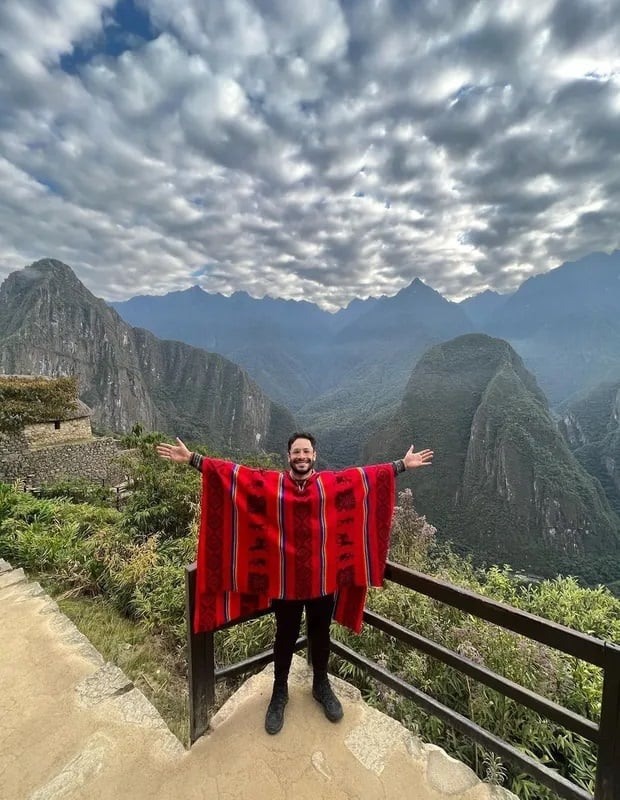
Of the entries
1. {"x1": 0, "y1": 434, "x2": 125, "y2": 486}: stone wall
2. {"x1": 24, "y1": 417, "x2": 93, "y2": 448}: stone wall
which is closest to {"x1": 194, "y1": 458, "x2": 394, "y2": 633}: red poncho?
{"x1": 0, "y1": 434, "x2": 125, "y2": 486}: stone wall

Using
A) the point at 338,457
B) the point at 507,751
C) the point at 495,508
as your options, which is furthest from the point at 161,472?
the point at 338,457

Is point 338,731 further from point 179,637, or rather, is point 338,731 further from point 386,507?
point 179,637

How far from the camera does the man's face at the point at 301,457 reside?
2.05 meters

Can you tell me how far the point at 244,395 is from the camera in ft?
435

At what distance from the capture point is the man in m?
2.02

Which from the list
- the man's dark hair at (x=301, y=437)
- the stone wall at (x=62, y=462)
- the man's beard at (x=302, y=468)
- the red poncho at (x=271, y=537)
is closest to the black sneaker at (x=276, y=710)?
the red poncho at (x=271, y=537)

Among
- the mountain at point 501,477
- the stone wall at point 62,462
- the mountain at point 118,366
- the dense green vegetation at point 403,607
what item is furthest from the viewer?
the mountain at point 118,366

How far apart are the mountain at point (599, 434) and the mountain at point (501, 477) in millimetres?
15480

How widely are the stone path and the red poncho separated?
24.2 inches

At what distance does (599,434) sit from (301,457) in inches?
5132

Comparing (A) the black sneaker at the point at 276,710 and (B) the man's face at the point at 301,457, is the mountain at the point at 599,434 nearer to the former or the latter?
(A) the black sneaker at the point at 276,710

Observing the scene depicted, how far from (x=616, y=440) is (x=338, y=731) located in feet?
376

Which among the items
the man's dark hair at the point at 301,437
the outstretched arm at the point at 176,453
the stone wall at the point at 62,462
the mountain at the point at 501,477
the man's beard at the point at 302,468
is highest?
the man's dark hair at the point at 301,437

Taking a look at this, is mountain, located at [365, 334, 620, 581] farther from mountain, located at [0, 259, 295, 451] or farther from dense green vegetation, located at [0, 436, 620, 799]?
dense green vegetation, located at [0, 436, 620, 799]
